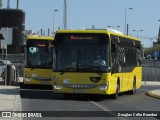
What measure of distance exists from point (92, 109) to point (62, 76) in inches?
160

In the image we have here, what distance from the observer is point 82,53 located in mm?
22156

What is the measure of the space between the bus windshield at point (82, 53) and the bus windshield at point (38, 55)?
676 centimetres

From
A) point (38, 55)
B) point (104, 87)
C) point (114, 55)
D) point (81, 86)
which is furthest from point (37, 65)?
point (104, 87)

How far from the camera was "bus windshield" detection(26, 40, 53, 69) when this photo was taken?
29.0m

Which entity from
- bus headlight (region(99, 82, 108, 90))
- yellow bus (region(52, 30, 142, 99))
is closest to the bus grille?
yellow bus (region(52, 30, 142, 99))

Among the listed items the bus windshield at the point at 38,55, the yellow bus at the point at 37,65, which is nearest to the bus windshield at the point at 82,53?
the yellow bus at the point at 37,65

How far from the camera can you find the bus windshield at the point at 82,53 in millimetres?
21984

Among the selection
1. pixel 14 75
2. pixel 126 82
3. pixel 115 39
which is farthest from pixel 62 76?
pixel 14 75

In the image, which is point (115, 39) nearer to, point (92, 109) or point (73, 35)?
point (73, 35)

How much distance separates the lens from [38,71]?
28922 mm

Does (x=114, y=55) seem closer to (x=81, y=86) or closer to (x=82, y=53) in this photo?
(x=82, y=53)

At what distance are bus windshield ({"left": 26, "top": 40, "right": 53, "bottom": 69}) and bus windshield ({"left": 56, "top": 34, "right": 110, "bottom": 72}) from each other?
676 cm

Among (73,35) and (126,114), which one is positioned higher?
(73,35)

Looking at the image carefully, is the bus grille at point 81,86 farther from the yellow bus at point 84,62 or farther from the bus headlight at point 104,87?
the bus headlight at point 104,87
